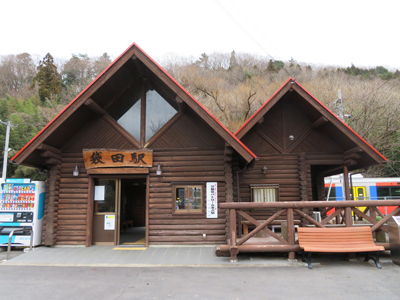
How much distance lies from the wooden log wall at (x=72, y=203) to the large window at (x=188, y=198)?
9.85 feet

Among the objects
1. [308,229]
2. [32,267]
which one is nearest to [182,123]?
[308,229]

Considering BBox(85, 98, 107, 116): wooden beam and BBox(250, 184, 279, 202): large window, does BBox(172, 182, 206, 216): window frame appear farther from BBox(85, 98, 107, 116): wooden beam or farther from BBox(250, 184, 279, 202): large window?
BBox(85, 98, 107, 116): wooden beam

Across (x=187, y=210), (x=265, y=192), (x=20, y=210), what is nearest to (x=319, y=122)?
(x=265, y=192)

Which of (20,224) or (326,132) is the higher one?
(326,132)

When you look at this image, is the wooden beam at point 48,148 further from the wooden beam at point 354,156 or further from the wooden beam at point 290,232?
the wooden beam at point 354,156

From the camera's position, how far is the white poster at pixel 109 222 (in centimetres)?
921

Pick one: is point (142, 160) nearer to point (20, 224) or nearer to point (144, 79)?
point (144, 79)

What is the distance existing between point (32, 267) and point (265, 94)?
24.2 meters

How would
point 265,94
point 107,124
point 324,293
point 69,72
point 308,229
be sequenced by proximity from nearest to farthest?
point 324,293 → point 308,229 → point 107,124 → point 265,94 → point 69,72

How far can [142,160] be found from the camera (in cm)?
902

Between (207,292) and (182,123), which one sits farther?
(182,123)

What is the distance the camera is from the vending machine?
877 cm

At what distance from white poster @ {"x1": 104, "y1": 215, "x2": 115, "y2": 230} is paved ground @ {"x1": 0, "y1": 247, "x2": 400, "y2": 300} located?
5.86 ft

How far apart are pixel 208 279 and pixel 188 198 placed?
3450 mm
